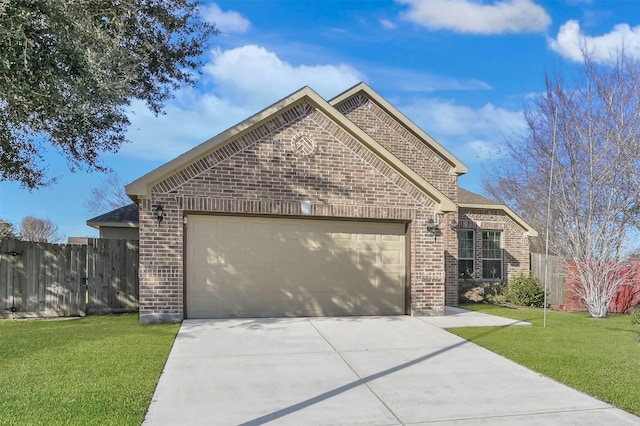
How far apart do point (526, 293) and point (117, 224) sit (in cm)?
1345

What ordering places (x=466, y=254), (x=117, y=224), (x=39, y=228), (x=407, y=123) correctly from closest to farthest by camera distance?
(x=117, y=224)
(x=407, y=123)
(x=466, y=254)
(x=39, y=228)

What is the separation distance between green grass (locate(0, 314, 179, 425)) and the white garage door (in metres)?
1.54

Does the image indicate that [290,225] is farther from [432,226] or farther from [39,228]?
[39,228]

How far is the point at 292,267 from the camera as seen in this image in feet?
34.4

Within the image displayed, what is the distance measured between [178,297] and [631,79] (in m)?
13.8

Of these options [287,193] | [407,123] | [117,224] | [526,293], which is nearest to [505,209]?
[526,293]

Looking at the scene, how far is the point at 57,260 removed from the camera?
1082 centimetres

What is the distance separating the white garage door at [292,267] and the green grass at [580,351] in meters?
2.51

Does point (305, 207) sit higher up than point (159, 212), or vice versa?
point (305, 207)

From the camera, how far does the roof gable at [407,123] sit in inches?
582

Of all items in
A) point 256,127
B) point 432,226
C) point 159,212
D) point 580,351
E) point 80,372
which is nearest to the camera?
point 80,372

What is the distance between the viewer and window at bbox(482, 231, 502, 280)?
1617 cm

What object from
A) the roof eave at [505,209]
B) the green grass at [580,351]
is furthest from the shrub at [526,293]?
the green grass at [580,351]

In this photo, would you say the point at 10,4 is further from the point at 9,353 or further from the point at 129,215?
the point at 129,215
